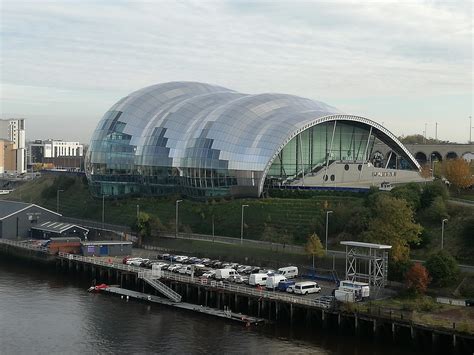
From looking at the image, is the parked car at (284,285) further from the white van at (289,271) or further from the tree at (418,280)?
the tree at (418,280)

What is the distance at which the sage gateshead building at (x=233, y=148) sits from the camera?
80.3m

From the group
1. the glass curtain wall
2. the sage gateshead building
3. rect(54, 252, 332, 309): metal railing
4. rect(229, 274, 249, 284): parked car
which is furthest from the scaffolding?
the glass curtain wall

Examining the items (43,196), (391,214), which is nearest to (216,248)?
(391,214)

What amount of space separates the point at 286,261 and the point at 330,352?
18829mm

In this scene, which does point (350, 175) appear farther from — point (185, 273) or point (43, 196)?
point (43, 196)

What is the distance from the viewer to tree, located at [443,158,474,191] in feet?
237

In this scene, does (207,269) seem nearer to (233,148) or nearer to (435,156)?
(233,148)

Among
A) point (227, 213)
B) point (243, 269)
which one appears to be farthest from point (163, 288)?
point (227, 213)

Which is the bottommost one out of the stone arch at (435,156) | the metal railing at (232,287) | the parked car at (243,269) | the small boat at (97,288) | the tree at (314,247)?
the small boat at (97,288)

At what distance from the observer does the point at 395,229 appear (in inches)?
2023

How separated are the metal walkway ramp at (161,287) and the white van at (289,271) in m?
7.96

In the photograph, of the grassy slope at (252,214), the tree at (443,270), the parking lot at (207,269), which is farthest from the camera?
the grassy slope at (252,214)

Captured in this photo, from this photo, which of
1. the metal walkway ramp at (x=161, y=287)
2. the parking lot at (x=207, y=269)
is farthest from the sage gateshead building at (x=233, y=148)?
the metal walkway ramp at (x=161, y=287)

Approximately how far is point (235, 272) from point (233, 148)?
27.7 meters
